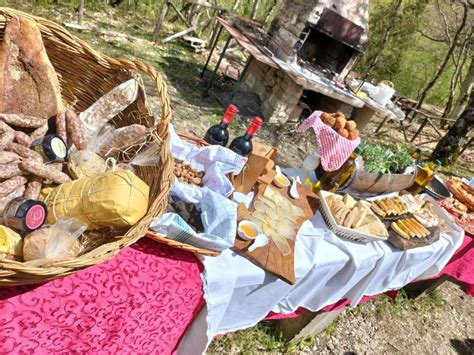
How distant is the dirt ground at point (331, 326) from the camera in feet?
8.82

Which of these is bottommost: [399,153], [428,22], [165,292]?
[165,292]

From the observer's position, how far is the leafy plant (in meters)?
2.25

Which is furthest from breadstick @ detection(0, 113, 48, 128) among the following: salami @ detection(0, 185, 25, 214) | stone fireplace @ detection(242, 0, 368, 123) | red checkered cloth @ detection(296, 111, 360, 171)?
stone fireplace @ detection(242, 0, 368, 123)

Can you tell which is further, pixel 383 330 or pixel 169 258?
pixel 383 330

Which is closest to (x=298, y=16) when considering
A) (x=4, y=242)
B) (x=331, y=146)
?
(x=331, y=146)

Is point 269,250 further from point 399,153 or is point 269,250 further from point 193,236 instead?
point 399,153

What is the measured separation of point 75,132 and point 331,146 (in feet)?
4.32

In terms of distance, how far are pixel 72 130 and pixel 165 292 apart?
2.20 ft

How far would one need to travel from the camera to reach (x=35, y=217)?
973mm

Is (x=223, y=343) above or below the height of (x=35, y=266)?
below

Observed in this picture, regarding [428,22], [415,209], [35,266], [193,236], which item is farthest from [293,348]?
[428,22]

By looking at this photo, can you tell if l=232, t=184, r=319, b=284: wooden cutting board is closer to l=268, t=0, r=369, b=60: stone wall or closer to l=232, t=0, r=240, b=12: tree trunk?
l=268, t=0, r=369, b=60: stone wall

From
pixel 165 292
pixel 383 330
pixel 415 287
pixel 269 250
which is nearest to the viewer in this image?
pixel 165 292

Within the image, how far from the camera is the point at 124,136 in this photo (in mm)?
1369
